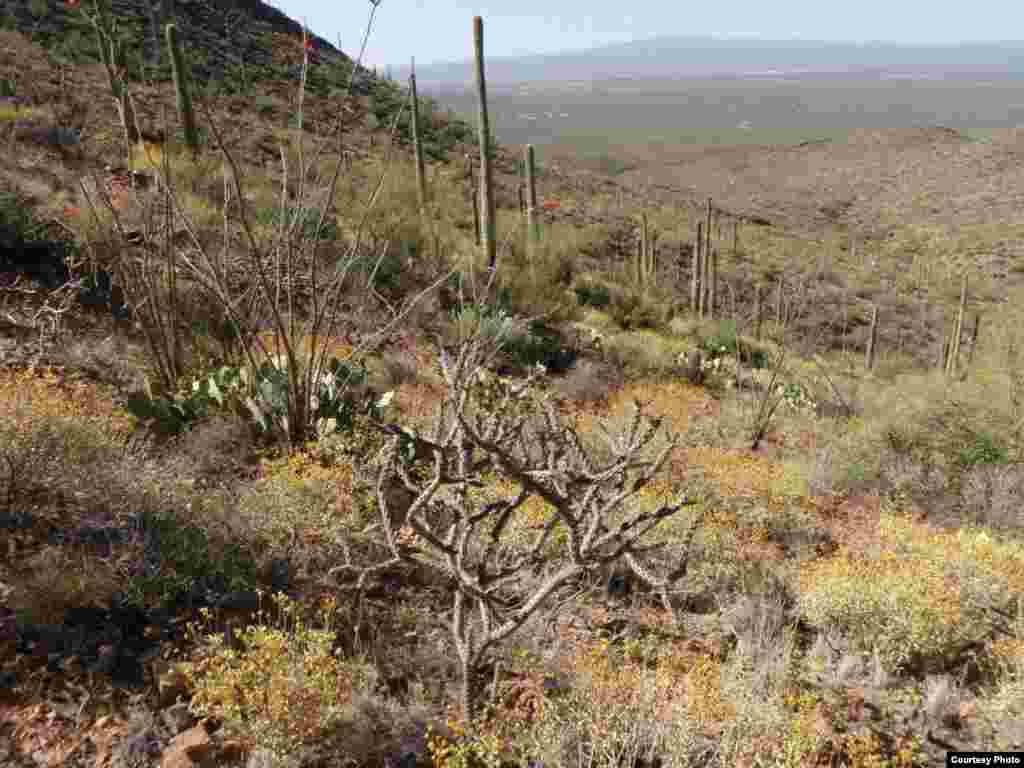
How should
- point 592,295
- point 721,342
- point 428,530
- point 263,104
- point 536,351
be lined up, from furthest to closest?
point 263,104
point 592,295
point 721,342
point 536,351
point 428,530

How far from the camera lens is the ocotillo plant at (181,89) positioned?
1198 centimetres

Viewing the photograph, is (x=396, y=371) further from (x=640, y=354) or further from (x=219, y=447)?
(x=640, y=354)

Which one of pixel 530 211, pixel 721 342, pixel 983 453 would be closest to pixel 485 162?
pixel 530 211

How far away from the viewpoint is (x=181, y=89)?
1251 centimetres

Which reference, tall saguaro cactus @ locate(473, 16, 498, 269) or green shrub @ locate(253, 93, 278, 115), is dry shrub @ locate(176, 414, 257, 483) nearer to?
tall saguaro cactus @ locate(473, 16, 498, 269)

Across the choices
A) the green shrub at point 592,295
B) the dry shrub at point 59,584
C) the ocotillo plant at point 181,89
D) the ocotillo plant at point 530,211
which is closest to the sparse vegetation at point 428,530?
the dry shrub at point 59,584

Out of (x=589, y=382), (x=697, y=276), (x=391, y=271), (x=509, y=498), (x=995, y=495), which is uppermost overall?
(x=509, y=498)

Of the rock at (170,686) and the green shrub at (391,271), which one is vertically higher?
the green shrub at (391,271)

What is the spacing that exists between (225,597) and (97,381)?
324 centimetres

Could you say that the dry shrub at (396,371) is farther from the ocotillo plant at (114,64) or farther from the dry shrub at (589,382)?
the ocotillo plant at (114,64)

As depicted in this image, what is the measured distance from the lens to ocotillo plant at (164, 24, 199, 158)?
1198cm

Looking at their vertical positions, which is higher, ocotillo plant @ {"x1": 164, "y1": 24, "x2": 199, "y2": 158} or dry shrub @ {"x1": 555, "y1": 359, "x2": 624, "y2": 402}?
ocotillo plant @ {"x1": 164, "y1": 24, "x2": 199, "y2": 158}

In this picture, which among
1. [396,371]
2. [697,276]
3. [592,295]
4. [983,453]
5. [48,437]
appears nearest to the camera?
[48,437]

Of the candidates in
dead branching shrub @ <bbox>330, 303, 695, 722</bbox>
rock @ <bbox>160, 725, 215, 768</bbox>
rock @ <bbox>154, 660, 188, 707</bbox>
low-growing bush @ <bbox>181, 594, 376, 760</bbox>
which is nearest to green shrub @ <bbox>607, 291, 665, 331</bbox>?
dead branching shrub @ <bbox>330, 303, 695, 722</bbox>
